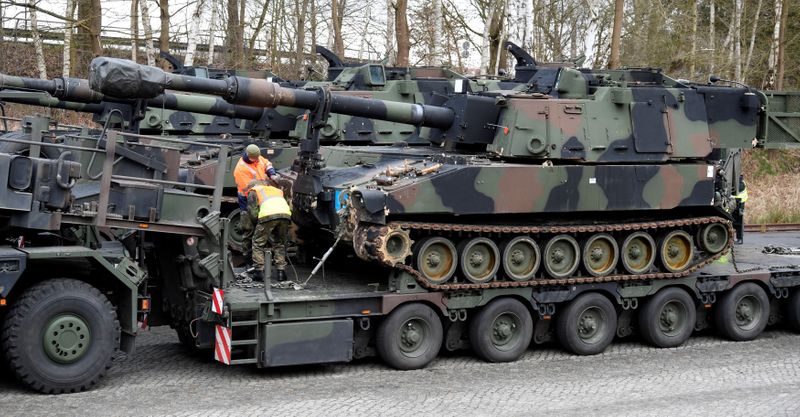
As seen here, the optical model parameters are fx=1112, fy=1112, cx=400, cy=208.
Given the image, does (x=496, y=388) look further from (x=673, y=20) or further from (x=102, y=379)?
(x=673, y=20)

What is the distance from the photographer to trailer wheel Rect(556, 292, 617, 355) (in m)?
13.4

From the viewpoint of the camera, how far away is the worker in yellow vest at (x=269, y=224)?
12.6 metres

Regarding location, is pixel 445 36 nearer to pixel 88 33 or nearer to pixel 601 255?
pixel 88 33

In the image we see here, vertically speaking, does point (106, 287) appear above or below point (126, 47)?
below

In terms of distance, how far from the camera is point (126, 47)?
38250 mm

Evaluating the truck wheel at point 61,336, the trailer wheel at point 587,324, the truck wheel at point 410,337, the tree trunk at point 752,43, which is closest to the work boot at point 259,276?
the truck wheel at point 410,337

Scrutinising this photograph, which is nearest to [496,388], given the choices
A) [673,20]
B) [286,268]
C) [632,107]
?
[286,268]

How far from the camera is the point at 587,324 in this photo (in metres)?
13.6

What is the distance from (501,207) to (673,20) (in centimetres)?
2591

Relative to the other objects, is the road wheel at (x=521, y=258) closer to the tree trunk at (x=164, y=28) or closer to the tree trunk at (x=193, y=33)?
the tree trunk at (x=193, y=33)

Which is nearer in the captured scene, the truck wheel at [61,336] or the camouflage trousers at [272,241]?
the truck wheel at [61,336]

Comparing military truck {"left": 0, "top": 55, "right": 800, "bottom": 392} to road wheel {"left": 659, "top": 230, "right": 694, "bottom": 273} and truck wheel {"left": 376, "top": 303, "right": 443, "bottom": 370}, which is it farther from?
road wheel {"left": 659, "top": 230, "right": 694, "bottom": 273}

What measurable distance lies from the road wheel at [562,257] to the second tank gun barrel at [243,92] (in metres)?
2.17

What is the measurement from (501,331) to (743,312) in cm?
364
